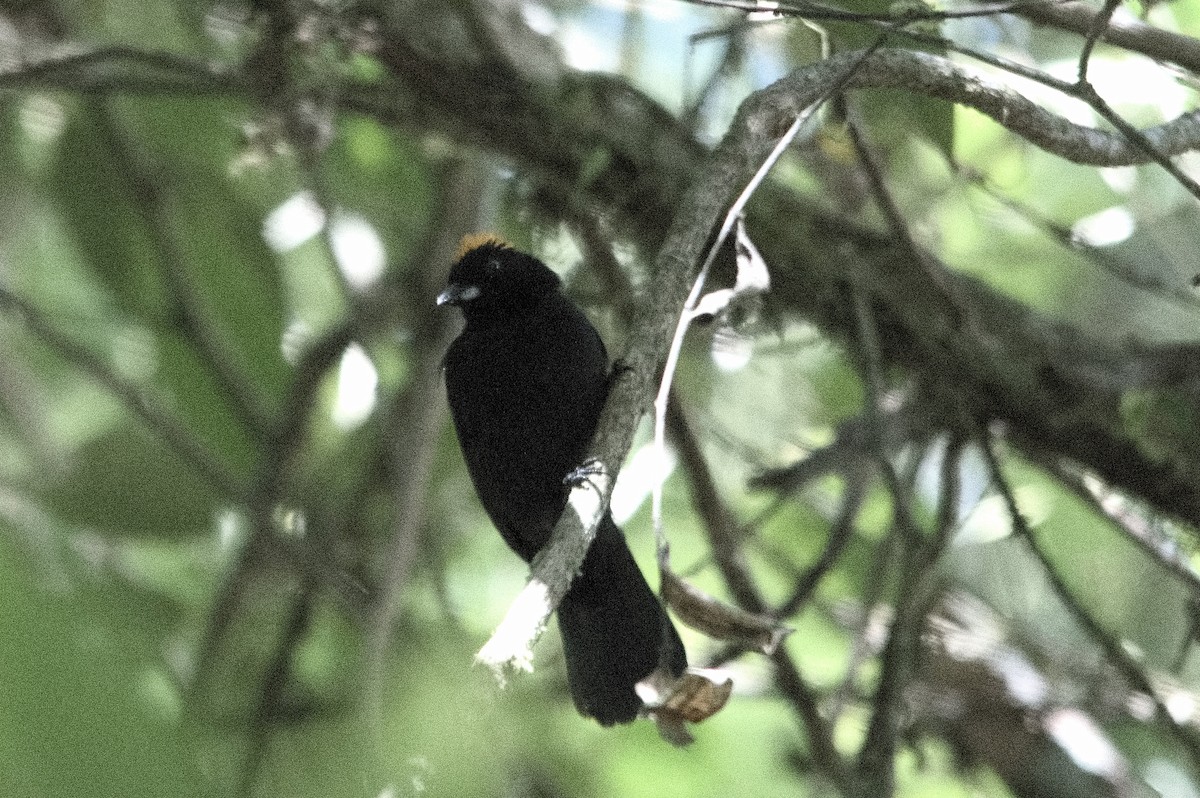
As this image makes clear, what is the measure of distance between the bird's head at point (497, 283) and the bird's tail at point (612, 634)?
666 millimetres

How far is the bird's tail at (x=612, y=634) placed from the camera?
8.68 feet

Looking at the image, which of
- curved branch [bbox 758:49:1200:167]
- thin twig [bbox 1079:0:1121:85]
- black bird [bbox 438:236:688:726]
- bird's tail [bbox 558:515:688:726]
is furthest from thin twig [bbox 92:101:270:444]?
thin twig [bbox 1079:0:1121:85]

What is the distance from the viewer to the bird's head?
10.8 feet

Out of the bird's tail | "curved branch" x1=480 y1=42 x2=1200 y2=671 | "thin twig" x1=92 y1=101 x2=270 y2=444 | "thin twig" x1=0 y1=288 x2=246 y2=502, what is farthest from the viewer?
"thin twig" x1=92 y1=101 x2=270 y2=444

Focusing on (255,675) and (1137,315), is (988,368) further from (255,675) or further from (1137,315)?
(255,675)

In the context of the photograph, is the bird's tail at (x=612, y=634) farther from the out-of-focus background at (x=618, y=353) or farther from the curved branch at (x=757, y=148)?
the curved branch at (x=757, y=148)

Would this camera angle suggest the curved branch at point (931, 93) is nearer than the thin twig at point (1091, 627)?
Yes

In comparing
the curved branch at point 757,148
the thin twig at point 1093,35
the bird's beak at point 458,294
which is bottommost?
the bird's beak at point 458,294

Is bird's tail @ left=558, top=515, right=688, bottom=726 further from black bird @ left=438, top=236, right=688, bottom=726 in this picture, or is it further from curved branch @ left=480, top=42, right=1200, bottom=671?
curved branch @ left=480, top=42, right=1200, bottom=671

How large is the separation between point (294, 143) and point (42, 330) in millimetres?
859

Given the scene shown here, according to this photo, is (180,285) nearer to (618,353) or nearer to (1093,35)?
(618,353)

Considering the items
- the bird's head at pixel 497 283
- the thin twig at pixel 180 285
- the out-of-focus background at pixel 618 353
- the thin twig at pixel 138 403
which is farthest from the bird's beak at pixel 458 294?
the thin twig at pixel 180 285

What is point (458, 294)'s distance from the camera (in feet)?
10.7

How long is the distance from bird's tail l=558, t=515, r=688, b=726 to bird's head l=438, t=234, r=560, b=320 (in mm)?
666
